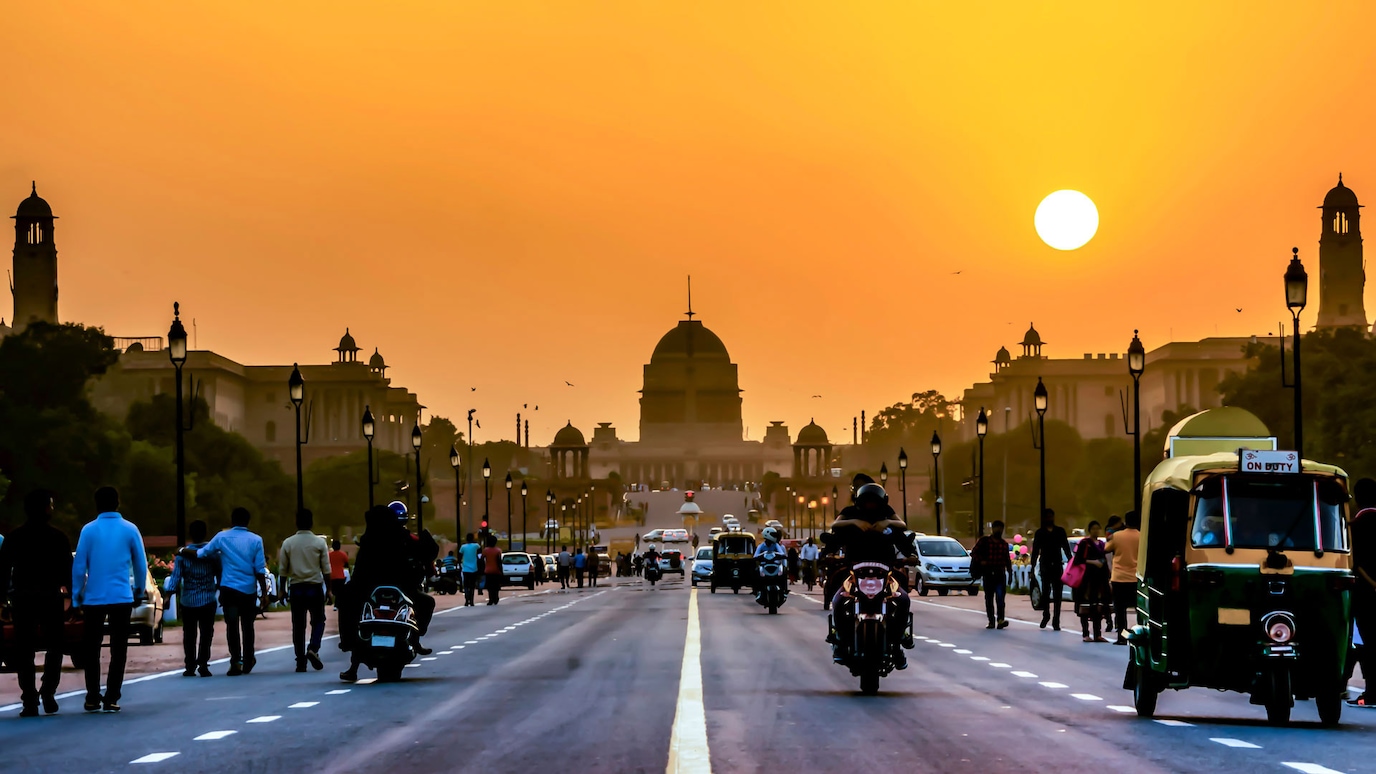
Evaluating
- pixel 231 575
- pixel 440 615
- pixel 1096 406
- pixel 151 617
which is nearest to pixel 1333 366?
pixel 440 615

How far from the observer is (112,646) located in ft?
55.8

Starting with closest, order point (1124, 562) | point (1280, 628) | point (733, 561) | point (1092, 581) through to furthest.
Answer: point (1280, 628) → point (1124, 562) → point (1092, 581) → point (733, 561)

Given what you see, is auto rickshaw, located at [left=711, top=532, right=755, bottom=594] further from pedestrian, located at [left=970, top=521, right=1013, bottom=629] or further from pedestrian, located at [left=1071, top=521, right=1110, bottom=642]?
pedestrian, located at [left=1071, top=521, right=1110, bottom=642]

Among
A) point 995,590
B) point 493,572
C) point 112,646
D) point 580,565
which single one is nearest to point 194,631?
point 112,646

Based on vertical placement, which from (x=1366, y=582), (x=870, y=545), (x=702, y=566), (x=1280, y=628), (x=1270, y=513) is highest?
(x=1270, y=513)

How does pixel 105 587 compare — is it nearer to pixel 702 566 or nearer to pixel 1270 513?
pixel 1270 513

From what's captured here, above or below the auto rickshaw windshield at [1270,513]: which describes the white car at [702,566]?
below

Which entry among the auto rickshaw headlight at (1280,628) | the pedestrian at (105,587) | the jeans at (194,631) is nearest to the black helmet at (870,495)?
the auto rickshaw headlight at (1280,628)

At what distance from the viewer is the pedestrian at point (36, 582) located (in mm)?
16781

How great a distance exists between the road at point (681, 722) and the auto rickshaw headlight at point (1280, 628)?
2.09 ft

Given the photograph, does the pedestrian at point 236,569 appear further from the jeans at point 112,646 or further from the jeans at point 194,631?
the jeans at point 112,646

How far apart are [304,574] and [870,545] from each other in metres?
7.12

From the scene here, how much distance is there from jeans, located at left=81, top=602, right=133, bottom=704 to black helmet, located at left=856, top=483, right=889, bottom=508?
6.28m

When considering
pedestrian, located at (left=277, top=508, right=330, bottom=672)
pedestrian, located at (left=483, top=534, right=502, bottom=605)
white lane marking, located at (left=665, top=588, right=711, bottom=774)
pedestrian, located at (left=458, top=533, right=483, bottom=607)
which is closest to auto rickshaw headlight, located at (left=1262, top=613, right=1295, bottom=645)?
white lane marking, located at (left=665, top=588, right=711, bottom=774)
